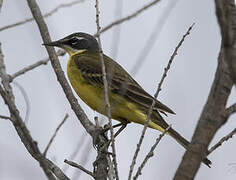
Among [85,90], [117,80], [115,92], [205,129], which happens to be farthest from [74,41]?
[205,129]

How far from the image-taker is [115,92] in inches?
224

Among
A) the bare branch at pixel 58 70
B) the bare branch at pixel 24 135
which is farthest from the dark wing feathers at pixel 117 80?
the bare branch at pixel 24 135

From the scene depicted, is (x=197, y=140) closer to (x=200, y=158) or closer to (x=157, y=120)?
(x=200, y=158)

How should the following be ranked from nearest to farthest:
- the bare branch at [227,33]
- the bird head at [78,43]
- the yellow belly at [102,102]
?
the bare branch at [227,33] < the yellow belly at [102,102] < the bird head at [78,43]

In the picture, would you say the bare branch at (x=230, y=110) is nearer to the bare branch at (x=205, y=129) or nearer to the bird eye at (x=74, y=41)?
the bare branch at (x=205, y=129)

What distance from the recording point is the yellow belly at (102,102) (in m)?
5.50

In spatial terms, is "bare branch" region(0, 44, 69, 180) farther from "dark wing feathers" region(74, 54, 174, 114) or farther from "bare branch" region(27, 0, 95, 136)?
"dark wing feathers" region(74, 54, 174, 114)

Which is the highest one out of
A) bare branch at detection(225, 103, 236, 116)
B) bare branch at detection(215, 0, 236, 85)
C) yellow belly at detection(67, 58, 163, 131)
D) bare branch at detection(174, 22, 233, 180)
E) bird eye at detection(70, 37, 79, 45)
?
bird eye at detection(70, 37, 79, 45)

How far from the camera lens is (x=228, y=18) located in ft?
5.67

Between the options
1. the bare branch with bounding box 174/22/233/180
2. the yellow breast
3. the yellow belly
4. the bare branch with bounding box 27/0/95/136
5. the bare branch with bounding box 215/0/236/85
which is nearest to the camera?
the bare branch with bounding box 215/0/236/85

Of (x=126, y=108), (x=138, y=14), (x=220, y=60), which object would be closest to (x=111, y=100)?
(x=126, y=108)

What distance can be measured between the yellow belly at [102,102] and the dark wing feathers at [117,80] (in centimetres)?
8

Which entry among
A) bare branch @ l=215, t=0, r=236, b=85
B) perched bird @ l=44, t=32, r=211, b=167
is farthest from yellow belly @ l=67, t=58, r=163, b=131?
bare branch @ l=215, t=0, r=236, b=85

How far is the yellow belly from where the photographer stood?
550cm
